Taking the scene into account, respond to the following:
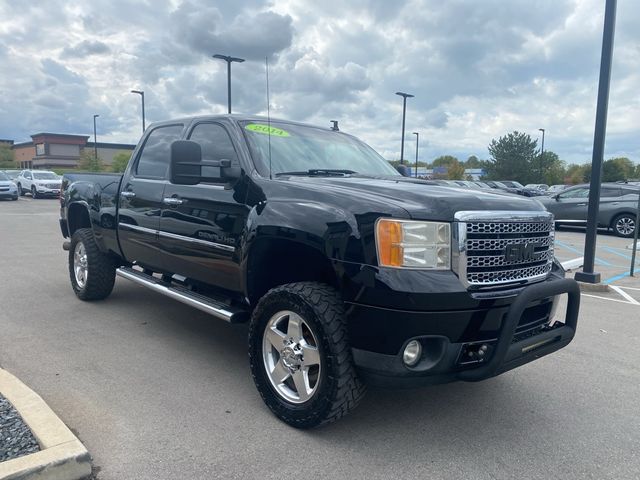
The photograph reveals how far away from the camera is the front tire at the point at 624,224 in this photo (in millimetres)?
15633

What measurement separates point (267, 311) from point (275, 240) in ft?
1.51

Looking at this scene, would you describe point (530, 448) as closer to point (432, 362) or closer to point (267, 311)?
point (432, 362)

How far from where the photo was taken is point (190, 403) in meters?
3.57

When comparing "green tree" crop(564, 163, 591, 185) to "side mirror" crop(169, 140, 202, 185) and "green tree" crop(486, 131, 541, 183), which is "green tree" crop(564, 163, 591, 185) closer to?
"green tree" crop(486, 131, 541, 183)

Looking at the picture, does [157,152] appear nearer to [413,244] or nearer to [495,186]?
[413,244]

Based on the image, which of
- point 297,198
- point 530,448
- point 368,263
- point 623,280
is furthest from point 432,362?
point 623,280

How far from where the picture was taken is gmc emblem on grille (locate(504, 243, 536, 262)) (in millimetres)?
3111

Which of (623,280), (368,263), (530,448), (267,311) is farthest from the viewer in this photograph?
(623,280)

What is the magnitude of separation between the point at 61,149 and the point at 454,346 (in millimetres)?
88094

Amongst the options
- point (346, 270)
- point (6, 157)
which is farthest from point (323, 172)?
point (6, 157)

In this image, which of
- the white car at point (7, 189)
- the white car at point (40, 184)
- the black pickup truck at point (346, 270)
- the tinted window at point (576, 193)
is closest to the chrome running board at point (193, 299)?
the black pickup truck at point (346, 270)

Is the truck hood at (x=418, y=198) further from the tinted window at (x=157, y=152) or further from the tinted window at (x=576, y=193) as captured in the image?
the tinted window at (x=576, y=193)

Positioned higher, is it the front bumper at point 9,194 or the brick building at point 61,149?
the brick building at point 61,149

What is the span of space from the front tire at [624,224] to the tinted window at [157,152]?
14839 mm
